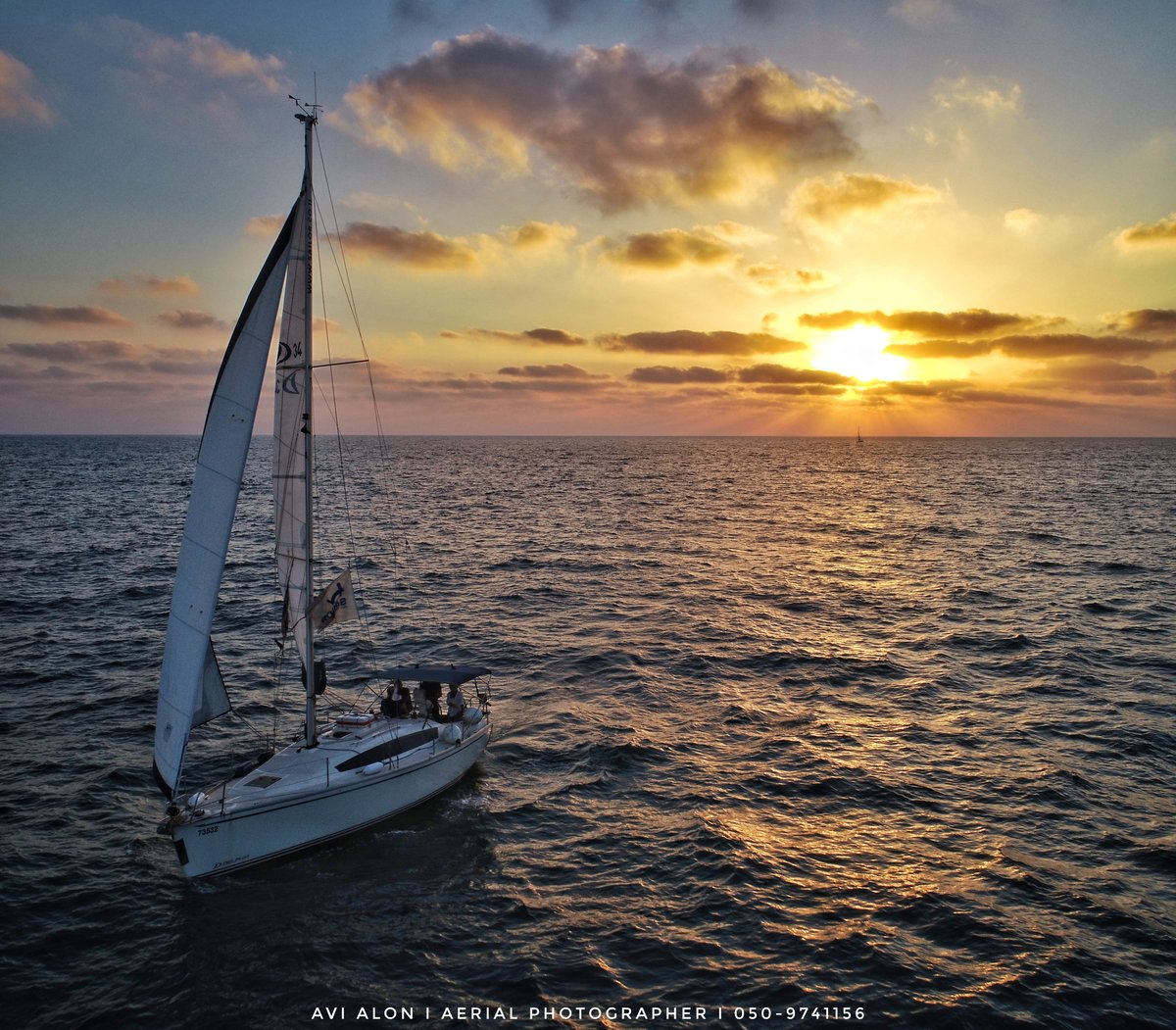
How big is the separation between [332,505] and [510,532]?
36334 mm

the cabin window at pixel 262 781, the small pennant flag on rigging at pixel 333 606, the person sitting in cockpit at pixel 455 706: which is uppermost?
the small pennant flag on rigging at pixel 333 606

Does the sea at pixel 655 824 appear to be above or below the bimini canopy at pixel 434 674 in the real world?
below

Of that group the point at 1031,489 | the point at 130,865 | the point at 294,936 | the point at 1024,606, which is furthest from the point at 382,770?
the point at 1031,489

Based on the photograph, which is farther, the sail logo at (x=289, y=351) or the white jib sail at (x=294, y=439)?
the sail logo at (x=289, y=351)

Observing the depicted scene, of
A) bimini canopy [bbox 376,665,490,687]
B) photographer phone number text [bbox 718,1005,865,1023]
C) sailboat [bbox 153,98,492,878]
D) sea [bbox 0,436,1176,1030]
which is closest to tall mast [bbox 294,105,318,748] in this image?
sailboat [bbox 153,98,492,878]

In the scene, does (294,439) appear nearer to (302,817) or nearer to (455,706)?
(455,706)

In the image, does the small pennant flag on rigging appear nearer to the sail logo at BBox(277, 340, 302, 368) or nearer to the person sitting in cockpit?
the person sitting in cockpit

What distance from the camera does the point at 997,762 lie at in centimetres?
2320

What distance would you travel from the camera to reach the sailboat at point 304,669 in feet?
54.9

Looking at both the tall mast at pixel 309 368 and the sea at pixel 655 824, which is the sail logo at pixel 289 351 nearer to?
the tall mast at pixel 309 368

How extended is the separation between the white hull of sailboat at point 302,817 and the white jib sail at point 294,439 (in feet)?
11.9

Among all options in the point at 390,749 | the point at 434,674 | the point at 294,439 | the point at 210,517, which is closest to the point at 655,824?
the point at 390,749

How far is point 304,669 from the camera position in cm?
1981

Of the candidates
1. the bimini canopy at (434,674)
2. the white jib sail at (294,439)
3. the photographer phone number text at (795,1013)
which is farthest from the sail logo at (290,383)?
the photographer phone number text at (795,1013)
